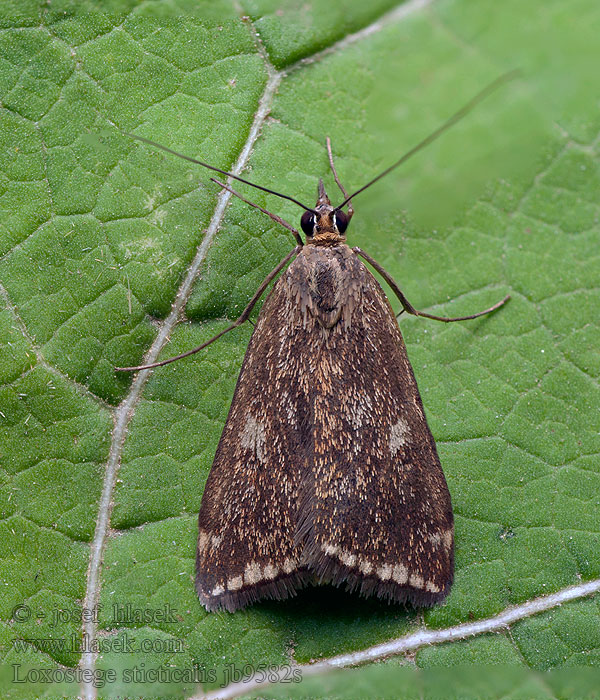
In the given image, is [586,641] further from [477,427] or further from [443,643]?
[477,427]

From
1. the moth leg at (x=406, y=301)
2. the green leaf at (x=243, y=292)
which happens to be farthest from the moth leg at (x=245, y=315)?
the moth leg at (x=406, y=301)

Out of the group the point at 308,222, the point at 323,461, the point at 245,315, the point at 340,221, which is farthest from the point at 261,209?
the point at 323,461

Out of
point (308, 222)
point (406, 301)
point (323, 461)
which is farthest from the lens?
point (406, 301)

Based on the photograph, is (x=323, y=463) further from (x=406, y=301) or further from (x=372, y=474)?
(x=406, y=301)

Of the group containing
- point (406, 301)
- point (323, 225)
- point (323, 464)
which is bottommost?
point (323, 464)

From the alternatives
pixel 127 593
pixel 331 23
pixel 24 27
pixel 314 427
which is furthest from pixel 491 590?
pixel 24 27

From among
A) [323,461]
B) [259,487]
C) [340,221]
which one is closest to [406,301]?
[340,221]

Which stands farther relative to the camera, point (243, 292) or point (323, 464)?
point (243, 292)

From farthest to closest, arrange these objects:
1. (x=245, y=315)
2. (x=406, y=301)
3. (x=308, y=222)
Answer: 1. (x=406, y=301)
2. (x=245, y=315)
3. (x=308, y=222)

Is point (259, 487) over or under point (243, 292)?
under
